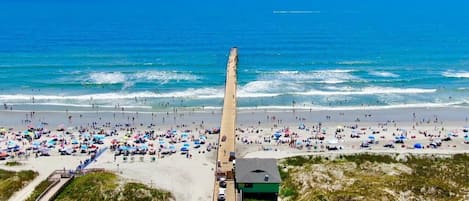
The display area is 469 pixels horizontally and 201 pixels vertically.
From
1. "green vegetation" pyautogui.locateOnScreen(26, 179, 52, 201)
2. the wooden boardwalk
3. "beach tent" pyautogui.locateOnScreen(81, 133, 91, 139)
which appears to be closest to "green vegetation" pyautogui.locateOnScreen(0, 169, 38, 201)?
"green vegetation" pyautogui.locateOnScreen(26, 179, 52, 201)

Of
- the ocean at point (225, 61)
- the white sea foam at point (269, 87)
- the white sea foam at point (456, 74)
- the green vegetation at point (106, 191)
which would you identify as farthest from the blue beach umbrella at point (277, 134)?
the white sea foam at point (456, 74)

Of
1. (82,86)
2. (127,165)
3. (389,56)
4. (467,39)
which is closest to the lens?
(127,165)

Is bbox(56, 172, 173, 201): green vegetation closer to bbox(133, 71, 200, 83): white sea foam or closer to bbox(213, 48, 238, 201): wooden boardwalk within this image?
bbox(213, 48, 238, 201): wooden boardwalk

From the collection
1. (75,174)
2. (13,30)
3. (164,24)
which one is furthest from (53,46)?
(75,174)

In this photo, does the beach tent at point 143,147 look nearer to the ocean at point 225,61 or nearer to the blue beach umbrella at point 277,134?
the blue beach umbrella at point 277,134

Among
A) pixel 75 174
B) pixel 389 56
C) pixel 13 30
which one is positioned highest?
pixel 13 30

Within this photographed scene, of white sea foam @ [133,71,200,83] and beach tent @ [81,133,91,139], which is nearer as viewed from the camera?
beach tent @ [81,133,91,139]

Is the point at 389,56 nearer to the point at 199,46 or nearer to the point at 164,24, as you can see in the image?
the point at 199,46
